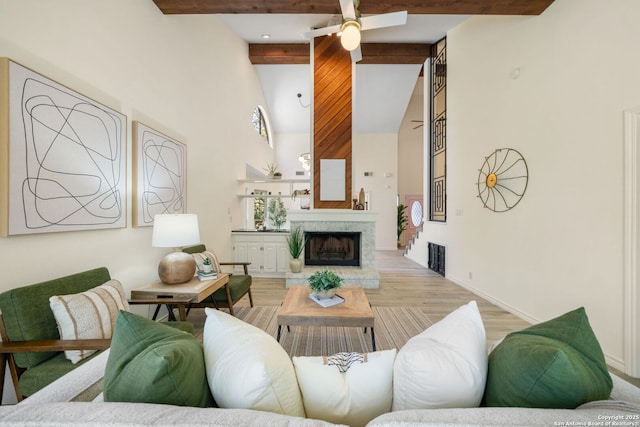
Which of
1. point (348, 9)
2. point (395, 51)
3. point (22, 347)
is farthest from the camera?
point (395, 51)

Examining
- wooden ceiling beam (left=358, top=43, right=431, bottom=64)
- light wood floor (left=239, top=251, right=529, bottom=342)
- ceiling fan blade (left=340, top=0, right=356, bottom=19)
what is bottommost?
light wood floor (left=239, top=251, right=529, bottom=342)

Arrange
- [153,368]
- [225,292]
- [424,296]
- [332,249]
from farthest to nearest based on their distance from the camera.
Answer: [332,249] < [424,296] < [225,292] < [153,368]

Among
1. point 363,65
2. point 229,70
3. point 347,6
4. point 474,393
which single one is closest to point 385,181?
point 363,65

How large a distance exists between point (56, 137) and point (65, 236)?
673 millimetres

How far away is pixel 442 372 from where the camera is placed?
818 millimetres

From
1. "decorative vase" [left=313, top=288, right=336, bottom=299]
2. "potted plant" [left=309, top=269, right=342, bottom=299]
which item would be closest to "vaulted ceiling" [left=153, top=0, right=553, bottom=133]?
"potted plant" [left=309, top=269, right=342, bottom=299]

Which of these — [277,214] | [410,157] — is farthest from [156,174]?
[410,157]

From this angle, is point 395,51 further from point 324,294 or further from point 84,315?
point 84,315

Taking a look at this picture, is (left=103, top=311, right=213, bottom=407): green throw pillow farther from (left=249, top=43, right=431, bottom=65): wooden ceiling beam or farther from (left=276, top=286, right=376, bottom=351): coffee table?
(left=249, top=43, right=431, bottom=65): wooden ceiling beam

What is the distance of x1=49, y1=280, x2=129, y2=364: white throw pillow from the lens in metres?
1.51

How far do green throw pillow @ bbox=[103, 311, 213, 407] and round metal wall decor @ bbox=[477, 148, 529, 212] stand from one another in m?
3.82

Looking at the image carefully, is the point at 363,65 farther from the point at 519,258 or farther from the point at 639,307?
the point at 639,307

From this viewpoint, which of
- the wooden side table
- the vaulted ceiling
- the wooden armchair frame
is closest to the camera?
the wooden armchair frame

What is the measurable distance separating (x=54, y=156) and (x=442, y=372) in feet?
8.02
